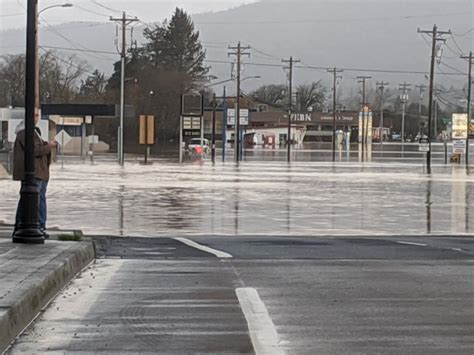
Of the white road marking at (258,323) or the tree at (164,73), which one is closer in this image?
the white road marking at (258,323)

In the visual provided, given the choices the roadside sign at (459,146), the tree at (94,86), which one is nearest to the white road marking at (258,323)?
the roadside sign at (459,146)

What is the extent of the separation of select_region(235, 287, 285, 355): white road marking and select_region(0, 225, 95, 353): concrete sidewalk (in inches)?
83.6

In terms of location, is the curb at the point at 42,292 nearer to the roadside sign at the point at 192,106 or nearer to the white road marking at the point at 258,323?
the white road marking at the point at 258,323

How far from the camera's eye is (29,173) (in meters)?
13.2

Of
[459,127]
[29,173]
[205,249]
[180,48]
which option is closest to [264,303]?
[29,173]

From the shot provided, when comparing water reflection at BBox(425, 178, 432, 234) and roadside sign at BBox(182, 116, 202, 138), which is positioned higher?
roadside sign at BBox(182, 116, 202, 138)

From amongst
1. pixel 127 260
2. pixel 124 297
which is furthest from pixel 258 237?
pixel 124 297

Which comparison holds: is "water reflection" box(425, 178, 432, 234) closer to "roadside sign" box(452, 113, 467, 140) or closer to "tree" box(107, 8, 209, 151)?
"roadside sign" box(452, 113, 467, 140)

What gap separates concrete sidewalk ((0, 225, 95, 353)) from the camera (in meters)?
8.16

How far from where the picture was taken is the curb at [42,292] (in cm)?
786

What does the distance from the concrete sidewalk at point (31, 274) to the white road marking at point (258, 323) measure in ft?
6.97

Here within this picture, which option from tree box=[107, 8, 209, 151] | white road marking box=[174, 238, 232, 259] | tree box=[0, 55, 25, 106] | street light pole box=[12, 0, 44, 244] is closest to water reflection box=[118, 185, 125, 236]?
white road marking box=[174, 238, 232, 259]

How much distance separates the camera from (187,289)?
10836 mm

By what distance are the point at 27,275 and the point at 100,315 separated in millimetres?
1461
